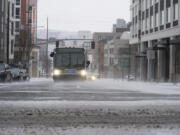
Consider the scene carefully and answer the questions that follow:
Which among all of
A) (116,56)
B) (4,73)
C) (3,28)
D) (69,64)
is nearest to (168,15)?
(69,64)

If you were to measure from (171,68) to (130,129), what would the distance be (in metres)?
41.4

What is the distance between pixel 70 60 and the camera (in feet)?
93.5

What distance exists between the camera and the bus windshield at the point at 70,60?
2837 centimetres

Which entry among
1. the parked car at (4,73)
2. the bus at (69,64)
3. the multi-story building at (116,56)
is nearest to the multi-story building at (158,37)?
the bus at (69,64)

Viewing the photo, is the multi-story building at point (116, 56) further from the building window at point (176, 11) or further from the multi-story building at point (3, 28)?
the building window at point (176, 11)

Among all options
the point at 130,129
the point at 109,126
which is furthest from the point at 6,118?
the point at 130,129

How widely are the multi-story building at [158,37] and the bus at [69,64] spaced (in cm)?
1184

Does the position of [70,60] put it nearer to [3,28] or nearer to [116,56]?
[3,28]

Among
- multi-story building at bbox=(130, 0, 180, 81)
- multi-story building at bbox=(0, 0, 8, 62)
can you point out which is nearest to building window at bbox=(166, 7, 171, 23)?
multi-story building at bbox=(130, 0, 180, 81)

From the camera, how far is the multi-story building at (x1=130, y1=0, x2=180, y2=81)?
44419 millimetres

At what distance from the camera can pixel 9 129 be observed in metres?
5.64

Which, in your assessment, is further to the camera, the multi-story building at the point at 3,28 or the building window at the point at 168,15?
the multi-story building at the point at 3,28

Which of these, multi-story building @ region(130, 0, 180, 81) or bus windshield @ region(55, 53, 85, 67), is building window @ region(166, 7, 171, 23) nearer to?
multi-story building @ region(130, 0, 180, 81)

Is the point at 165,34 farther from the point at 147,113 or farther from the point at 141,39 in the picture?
the point at 147,113
